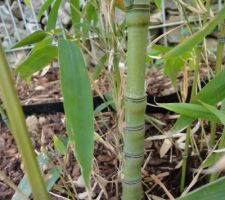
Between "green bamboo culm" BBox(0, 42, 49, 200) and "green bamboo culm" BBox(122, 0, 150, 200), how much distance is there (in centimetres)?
13

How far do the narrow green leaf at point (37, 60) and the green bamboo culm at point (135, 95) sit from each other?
18cm

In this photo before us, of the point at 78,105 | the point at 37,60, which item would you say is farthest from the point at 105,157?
the point at 78,105

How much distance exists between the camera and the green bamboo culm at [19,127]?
12.0 inches

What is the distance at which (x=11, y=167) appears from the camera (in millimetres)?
867

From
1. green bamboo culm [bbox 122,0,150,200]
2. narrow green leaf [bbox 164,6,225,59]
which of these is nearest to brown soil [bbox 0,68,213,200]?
green bamboo culm [bbox 122,0,150,200]

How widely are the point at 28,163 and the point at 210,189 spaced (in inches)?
7.0

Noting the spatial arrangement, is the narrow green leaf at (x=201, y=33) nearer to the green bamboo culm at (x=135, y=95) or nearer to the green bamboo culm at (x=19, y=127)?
the green bamboo culm at (x=135, y=95)

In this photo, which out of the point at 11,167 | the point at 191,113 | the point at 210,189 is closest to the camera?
the point at 210,189

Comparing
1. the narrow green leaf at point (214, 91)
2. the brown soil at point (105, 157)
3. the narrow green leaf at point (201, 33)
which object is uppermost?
the narrow green leaf at point (201, 33)

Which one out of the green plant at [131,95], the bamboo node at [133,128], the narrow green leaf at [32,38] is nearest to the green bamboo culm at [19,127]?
the green plant at [131,95]

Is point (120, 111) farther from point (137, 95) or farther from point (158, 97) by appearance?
point (158, 97)

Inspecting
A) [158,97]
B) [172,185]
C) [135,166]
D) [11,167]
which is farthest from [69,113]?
[158,97]

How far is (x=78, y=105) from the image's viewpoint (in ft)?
1.23

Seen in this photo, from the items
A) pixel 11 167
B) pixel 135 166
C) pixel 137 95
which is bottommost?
pixel 11 167
